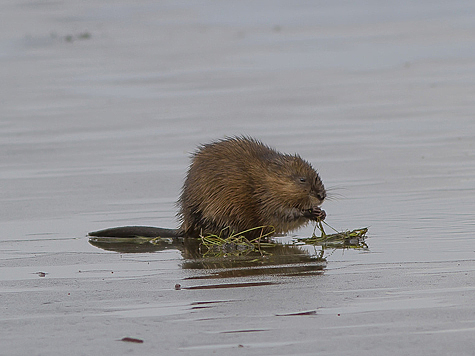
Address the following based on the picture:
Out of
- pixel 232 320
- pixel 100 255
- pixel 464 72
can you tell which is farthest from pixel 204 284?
pixel 464 72

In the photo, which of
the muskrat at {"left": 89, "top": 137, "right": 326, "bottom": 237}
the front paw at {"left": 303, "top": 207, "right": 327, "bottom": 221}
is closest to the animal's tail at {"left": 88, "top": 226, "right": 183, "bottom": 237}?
the muskrat at {"left": 89, "top": 137, "right": 326, "bottom": 237}

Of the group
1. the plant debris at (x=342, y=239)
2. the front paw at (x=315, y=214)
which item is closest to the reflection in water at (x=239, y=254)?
the plant debris at (x=342, y=239)

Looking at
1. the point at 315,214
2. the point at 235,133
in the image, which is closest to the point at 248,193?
the point at 315,214

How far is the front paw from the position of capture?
280 inches

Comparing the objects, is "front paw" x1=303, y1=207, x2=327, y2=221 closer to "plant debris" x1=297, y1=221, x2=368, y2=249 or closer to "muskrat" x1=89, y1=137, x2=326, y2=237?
"muskrat" x1=89, y1=137, x2=326, y2=237

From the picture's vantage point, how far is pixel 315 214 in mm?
7141

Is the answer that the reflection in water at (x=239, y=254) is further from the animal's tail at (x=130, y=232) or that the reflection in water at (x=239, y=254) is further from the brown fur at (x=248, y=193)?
the brown fur at (x=248, y=193)

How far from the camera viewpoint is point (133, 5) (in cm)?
2781

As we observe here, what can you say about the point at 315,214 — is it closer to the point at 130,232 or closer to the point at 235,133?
the point at 130,232

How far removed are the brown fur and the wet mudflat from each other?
30 centimetres

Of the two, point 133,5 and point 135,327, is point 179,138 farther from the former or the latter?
point 133,5

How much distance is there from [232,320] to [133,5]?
23.9 metres

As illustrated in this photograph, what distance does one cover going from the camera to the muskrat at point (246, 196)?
7.25 meters

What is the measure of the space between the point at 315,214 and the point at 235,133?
451cm
